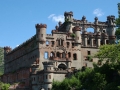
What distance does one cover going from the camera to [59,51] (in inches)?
3233

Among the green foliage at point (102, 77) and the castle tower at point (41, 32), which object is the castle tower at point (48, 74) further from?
the castle tower at point (41, 32)

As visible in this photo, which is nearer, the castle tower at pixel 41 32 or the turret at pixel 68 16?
the castle tower at pixel 41 32

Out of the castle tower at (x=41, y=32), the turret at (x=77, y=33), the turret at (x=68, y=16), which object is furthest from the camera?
the turret at (x=68, y=16)

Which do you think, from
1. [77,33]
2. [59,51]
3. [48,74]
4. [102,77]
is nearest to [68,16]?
[77,33]

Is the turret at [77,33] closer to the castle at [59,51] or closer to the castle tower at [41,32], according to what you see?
the castle at [59,51]

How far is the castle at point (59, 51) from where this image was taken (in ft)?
243

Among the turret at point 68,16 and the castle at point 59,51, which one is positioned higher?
the turret at point 68,16

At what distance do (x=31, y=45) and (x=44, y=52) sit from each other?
668cm

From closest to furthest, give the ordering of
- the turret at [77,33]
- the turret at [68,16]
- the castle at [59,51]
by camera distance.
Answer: the castle at [59,51] → the turret at [77,33] → the turret at [68,16]

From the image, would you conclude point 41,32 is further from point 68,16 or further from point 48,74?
point 48,74

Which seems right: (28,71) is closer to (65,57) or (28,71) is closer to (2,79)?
(65,57)

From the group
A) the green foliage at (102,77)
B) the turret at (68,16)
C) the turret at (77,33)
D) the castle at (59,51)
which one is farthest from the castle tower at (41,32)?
the green foliage at (102,77)

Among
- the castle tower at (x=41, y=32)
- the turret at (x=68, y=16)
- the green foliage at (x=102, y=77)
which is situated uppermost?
the turret at (x=68, y=16)

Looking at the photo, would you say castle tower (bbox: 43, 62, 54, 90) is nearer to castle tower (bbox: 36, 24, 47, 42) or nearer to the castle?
the castle
